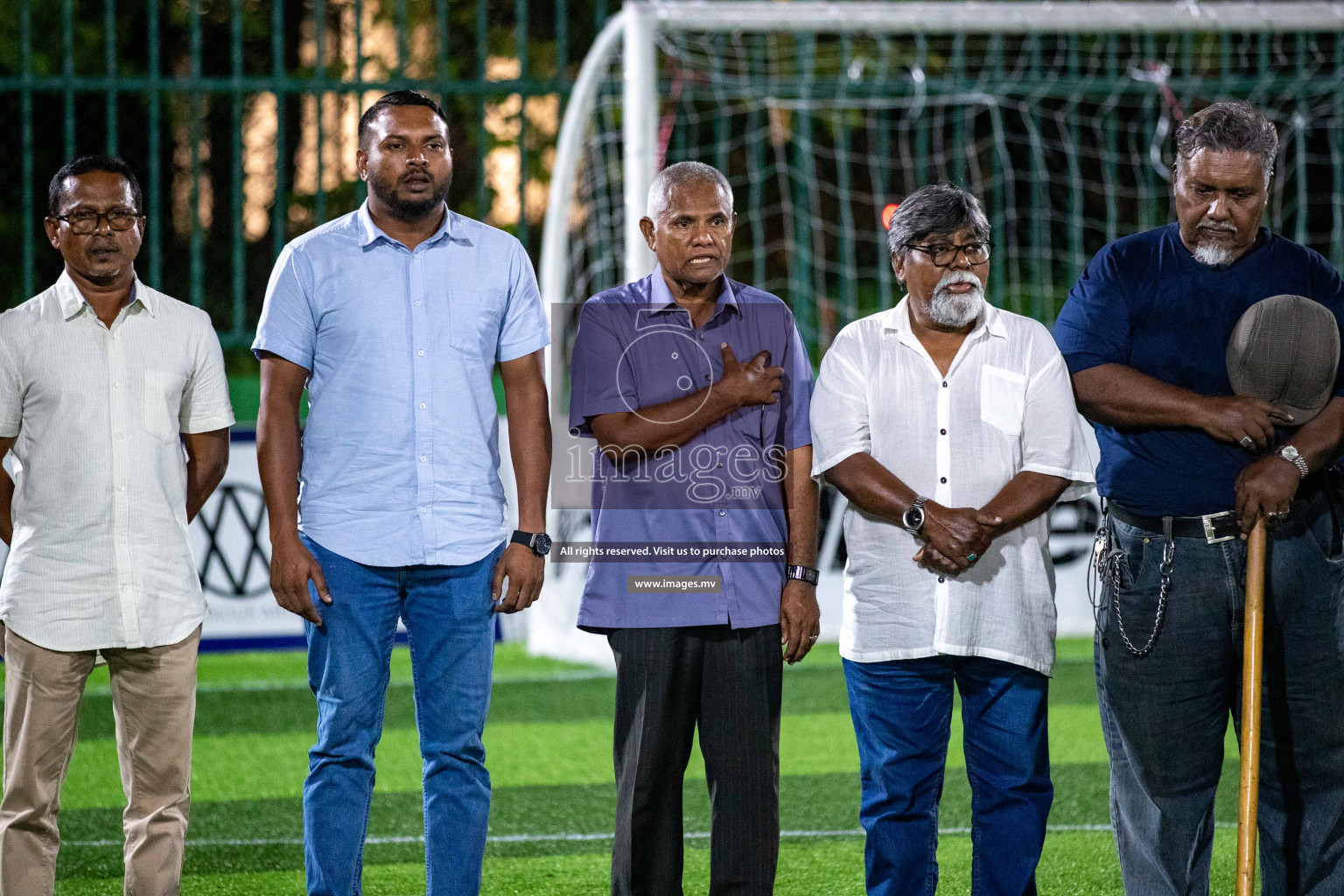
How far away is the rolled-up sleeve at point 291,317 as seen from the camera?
3396 mm

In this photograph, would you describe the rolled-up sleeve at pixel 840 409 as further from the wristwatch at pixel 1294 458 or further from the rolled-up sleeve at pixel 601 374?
the wristwatch at pixel 1294 458

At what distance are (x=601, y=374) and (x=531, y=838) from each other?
2.07 m

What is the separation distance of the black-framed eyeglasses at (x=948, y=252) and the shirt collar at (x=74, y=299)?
1.77m

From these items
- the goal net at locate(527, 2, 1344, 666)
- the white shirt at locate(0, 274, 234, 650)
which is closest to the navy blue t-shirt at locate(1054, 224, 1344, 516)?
the white shirt at locate(0, 274, 234, 650)

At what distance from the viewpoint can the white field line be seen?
4.86m

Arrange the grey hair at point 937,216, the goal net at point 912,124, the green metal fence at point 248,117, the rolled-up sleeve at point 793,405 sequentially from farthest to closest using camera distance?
the green metal fence at point 248,117 < the goal net at point 912,124 < the rolled-up sleeve at point 793,405 < the grey hair at point 937,216

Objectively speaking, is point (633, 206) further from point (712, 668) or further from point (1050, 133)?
point (1050, 133)

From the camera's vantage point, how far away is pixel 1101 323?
136 inches

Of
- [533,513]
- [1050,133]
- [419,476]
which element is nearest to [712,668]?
[533,513]

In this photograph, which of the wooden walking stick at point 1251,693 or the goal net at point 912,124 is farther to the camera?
the goal net at point 912,124

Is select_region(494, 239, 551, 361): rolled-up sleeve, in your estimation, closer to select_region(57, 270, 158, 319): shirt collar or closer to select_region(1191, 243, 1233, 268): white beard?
select_region(57, 270, 158, 319): shirt collar

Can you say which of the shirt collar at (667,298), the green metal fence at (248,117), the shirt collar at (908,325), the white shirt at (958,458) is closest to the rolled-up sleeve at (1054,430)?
the white shirt at (958,458)

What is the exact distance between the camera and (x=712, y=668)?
136 inches

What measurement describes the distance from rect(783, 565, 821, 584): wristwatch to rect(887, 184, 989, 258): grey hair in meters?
0.76
